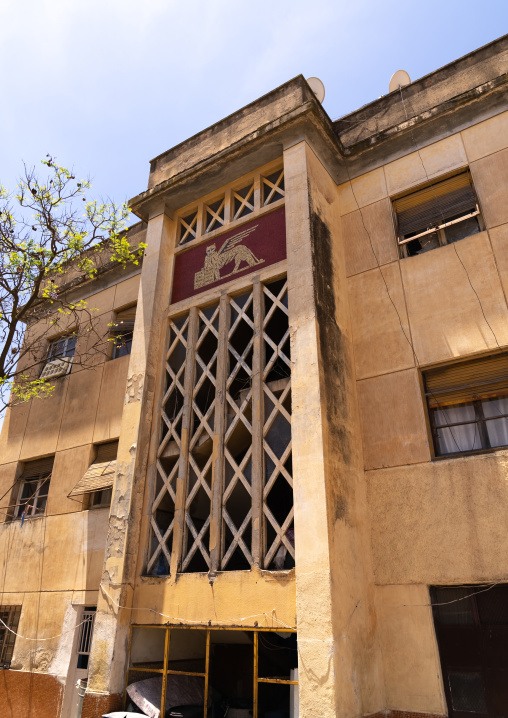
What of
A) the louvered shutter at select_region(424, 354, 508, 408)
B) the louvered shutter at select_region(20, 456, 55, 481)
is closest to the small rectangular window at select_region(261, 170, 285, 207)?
the louvered shutter at select_region(424, 354, 508, 408)

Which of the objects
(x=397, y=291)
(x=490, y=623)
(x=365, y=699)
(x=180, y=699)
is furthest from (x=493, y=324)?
(x=180, y=699)

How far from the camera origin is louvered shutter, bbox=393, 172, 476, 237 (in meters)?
8.47

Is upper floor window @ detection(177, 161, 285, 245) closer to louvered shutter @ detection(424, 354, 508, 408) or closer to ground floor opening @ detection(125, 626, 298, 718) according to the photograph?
louvered shutter @ detection(424, 354, 508, 408)

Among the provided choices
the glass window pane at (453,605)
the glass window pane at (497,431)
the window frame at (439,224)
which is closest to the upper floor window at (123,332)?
the window frame at (439,224)

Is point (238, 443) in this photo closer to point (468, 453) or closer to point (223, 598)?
point (223, 598)

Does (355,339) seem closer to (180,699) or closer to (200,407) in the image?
(200,407)

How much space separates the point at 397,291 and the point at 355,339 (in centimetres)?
103

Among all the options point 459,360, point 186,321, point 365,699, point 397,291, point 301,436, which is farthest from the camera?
point 186,321

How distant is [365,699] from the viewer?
19.8 feet

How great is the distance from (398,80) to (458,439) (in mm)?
7822

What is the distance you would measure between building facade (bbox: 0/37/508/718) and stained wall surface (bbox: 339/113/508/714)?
0.03 meters

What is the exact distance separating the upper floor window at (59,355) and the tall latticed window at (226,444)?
4558 mm

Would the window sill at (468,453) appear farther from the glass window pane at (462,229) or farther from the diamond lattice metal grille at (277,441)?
the glass window pane at (462,229)

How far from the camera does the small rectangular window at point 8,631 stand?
10477 mm
